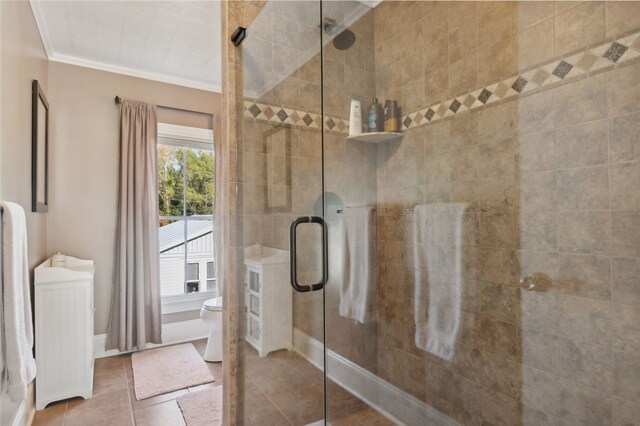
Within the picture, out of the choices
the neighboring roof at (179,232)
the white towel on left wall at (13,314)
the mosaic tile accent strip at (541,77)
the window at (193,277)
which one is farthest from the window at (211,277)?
the mosaic tile accent strip at (541,77)

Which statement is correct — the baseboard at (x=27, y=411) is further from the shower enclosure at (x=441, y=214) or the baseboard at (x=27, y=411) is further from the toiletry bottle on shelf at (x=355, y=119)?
the toiletry bottle on shelf at (x=355, y=119)

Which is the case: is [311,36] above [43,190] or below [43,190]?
above

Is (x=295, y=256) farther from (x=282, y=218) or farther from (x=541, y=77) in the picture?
(x=541, y=77)

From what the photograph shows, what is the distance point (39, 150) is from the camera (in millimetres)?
2469

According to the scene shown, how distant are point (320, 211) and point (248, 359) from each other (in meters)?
0.87

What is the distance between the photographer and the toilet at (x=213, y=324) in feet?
9.75

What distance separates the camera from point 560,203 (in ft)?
3.62

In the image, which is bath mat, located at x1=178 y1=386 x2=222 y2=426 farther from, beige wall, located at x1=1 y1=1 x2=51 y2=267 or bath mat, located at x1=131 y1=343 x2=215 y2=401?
beige wall, located at x1=1 y1=1 x2=51 y2=267

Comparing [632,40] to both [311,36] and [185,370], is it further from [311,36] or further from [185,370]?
[185,370]

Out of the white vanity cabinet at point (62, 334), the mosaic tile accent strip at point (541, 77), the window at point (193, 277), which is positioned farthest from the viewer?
the window at point (193, 277)

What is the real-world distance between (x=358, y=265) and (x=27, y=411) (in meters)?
2.19

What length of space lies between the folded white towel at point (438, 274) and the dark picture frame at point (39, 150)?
8.02ft

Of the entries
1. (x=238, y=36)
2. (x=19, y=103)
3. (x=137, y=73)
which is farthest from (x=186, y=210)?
(x=238, y=36)

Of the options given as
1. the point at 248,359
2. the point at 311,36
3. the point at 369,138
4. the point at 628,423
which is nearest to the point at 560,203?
the point at 628,423
